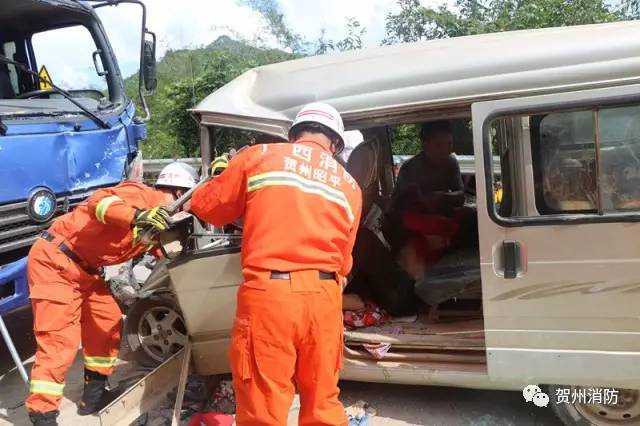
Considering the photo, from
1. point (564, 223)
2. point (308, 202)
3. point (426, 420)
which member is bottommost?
point (426, 420)

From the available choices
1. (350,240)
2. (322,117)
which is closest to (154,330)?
(350,240)

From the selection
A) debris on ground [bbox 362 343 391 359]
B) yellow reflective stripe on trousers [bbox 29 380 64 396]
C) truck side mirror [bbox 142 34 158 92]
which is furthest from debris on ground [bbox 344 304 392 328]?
truck side mirror [bbox 142 34 158 92]

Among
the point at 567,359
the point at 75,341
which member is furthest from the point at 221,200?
the point at 567,359

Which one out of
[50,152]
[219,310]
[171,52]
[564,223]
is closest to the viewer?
[564,223]

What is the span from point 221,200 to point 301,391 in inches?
37.5

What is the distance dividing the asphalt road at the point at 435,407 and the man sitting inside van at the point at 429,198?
3.23 feet

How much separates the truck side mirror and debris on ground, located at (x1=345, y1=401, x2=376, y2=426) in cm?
351

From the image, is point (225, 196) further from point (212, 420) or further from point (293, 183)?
point (212, 420)

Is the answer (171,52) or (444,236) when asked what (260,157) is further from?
(171,52)

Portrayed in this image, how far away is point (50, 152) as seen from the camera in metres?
4.21

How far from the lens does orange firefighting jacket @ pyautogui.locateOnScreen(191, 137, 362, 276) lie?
2420mm

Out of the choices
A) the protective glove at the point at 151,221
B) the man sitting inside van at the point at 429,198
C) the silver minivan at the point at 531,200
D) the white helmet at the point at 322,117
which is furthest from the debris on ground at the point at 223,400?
the white helmet at the point at 322,117

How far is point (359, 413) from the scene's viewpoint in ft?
11.2

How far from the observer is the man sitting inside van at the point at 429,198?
168 inches
